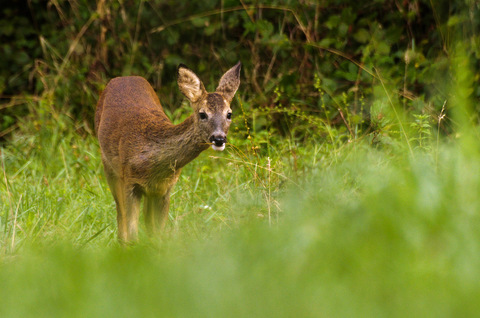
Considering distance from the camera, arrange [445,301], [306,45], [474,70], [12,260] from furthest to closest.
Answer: [306,45] → [474,70] → [12,260] → [445,301]

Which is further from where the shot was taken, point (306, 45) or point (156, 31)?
point (156, 31)

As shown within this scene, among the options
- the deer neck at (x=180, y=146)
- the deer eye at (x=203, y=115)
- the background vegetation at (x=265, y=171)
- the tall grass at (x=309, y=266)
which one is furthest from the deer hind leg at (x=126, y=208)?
the tall grass at (x=309, y=266)

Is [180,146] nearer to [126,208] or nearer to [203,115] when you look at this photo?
[203,115]

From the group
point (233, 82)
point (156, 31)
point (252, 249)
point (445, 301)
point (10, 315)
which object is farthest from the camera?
point (156, 31)

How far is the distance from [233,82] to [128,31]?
3.52 meters

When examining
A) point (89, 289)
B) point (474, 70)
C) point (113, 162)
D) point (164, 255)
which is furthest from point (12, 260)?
point (474, 70)

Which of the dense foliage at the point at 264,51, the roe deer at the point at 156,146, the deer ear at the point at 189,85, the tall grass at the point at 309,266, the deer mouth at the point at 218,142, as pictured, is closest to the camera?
the tall grass at the point at 309,266

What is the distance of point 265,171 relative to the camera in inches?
188

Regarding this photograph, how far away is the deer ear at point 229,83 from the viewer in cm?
542

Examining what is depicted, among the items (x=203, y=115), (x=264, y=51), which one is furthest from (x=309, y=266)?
(x=264, y=51)

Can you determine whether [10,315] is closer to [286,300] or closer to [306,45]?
[286,300]

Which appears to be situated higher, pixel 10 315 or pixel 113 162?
pixel 10 315

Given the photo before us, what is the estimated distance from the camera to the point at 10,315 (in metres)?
2.38

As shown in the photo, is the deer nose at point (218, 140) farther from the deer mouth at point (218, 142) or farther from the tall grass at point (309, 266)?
the tall grass at point (309, 266)
